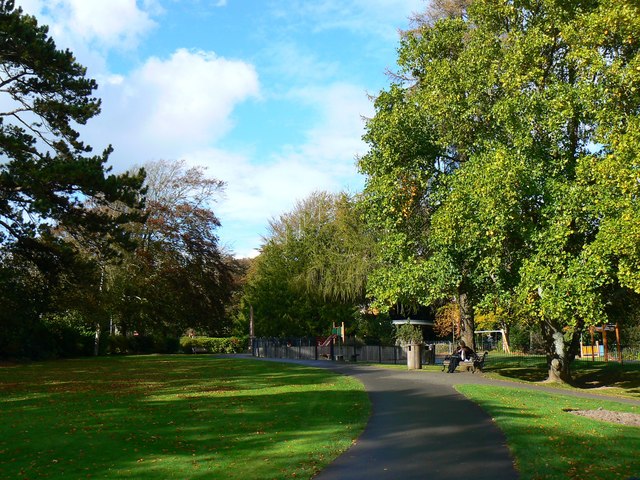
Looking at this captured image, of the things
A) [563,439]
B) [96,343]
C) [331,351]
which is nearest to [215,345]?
[96,343]

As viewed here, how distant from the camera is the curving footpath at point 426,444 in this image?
7.95 m

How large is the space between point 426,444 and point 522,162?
10807mm

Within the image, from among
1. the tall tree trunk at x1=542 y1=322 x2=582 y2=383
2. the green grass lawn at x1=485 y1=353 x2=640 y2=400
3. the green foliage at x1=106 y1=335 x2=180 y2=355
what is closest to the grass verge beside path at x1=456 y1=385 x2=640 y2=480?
the green grass lawn at x1=485 y1=353 x2=640 y2=400

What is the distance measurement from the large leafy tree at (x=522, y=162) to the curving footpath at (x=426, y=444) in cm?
449

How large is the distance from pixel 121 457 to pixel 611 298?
56.7ft

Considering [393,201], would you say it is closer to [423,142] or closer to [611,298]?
[423,142]

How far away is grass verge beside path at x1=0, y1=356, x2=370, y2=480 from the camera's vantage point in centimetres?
859

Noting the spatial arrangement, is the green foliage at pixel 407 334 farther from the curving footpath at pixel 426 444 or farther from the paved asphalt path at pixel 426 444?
the paved asphalt path at pixel 426 444

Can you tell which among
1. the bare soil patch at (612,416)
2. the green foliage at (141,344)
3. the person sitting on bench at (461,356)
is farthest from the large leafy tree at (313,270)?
the bare soil patch at (612,416)

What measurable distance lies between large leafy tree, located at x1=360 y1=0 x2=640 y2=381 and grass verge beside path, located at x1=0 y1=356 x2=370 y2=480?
5.93m

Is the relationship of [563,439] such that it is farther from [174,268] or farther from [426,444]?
[174,268]

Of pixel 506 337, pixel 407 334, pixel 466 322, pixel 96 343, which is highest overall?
pixel 466 322

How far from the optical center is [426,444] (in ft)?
31.6

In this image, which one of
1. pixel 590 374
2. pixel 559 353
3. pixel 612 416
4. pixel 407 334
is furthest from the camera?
pixel 407 334
